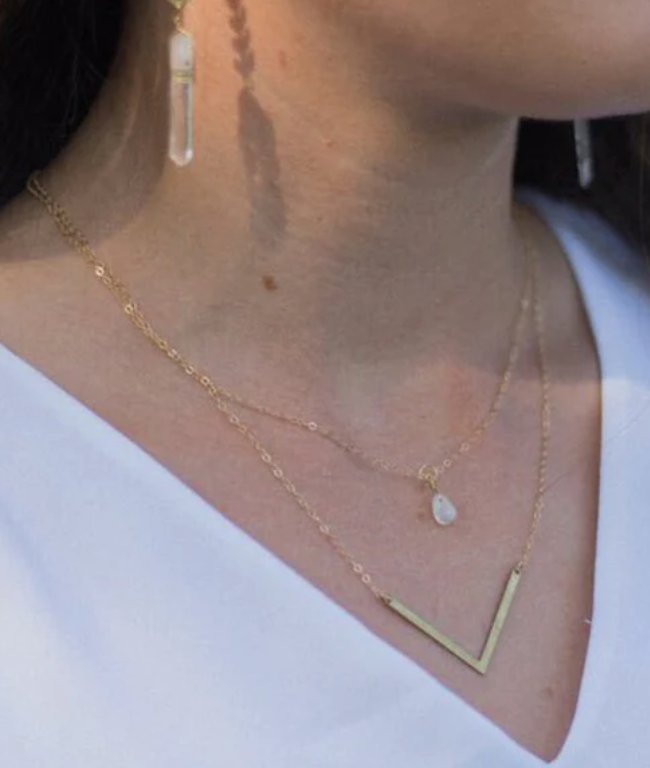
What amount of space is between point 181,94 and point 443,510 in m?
0.36

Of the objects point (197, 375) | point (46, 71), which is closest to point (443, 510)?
point (197, 375)

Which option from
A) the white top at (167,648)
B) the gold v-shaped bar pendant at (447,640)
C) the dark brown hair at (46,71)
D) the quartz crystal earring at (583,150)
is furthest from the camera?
the quartz crystal earring at (583,150)

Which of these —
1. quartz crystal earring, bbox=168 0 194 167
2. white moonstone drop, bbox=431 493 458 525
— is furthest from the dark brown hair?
white moonstone drop, bbox=431 493 458 525

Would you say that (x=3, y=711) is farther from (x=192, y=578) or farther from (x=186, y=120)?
(x=186, y=120)

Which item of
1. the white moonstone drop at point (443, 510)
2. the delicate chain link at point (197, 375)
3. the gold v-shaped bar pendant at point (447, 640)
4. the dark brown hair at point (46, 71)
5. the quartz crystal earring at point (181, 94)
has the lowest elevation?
the gold v-shaped bar pendant at point (447, 640)

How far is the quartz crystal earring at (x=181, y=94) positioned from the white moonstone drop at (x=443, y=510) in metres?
0.31

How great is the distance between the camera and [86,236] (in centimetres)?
103

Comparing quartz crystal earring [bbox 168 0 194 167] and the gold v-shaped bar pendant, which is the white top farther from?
quartz crystal earring [bbox 168 0 194 167]

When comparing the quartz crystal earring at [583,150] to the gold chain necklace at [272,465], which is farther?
the quartz crystal earring at [583,150]

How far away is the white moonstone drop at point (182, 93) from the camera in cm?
94

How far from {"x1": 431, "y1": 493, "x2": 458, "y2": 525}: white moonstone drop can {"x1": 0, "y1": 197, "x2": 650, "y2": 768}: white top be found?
14 centimetres

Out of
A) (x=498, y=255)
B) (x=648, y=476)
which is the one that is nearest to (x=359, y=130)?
(x=498, y=255)

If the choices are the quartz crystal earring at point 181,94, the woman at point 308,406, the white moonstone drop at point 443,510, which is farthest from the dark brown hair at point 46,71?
the white moonstone drop at point 443,510

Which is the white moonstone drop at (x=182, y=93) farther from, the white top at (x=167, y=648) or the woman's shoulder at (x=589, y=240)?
the woman's shoulder at (x=589, y=240)
